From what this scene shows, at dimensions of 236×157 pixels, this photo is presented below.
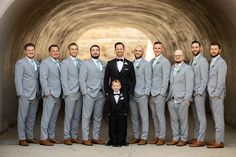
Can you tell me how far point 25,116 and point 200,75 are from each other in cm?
332

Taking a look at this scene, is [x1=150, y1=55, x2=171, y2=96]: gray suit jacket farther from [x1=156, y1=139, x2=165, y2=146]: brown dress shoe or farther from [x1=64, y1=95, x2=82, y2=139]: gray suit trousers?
[x1=64, y1=95, x2=82, y2=139]: gray suit trousers

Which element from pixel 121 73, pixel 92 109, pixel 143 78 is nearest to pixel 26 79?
pixel 92 109

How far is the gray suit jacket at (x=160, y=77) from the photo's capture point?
907 centimetres

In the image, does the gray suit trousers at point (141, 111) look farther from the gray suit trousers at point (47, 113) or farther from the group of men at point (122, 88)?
the gray suit trousers at point (47, 113)

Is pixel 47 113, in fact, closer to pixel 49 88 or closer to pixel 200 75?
pixel 49 88

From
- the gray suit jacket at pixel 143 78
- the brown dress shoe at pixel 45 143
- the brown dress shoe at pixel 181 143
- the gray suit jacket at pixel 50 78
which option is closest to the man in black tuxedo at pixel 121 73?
the gray suit jacket at pixel 143 78

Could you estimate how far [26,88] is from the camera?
29.8 feet

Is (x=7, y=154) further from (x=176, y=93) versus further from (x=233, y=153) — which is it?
(x=233, y=153)

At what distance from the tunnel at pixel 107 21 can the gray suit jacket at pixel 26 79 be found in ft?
2.92

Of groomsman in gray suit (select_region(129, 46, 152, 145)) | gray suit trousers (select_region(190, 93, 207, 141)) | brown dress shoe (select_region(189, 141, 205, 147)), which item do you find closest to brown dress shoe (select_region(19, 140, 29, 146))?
groomsman in gray suit (select_region(129, 46, 152, 145))

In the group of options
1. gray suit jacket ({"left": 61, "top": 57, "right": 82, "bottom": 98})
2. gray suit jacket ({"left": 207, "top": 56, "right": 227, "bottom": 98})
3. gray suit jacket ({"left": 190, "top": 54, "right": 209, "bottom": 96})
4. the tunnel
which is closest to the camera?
gray suit jacket ({"left": 207, "top": 56, "right": 227, "bottom": 98})

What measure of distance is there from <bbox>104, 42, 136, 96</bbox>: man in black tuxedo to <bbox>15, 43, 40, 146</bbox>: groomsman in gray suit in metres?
1.34

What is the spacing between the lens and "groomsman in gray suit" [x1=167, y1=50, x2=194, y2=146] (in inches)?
352

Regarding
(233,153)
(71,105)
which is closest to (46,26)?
(71,105)
